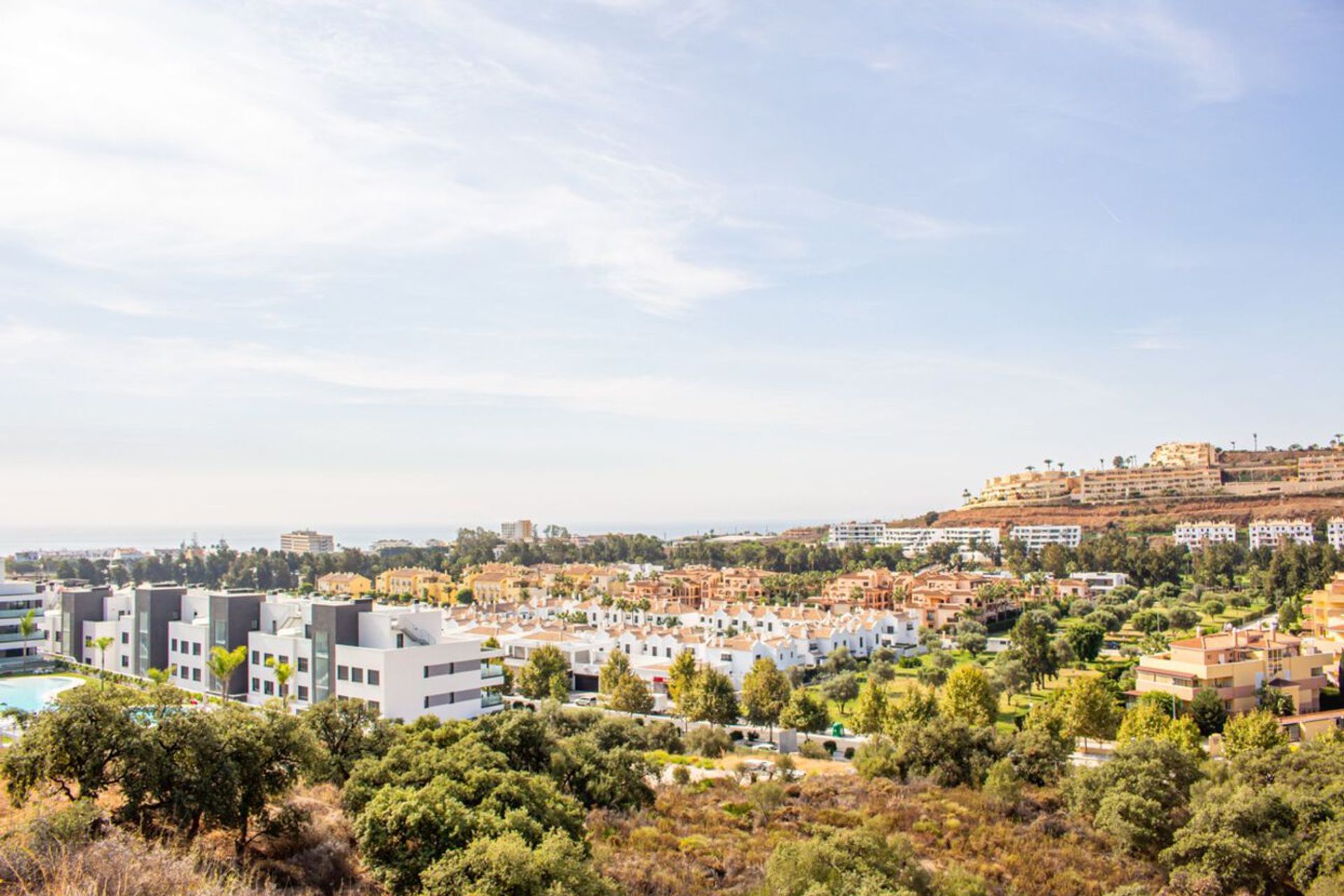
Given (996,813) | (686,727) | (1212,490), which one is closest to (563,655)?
(686,727)

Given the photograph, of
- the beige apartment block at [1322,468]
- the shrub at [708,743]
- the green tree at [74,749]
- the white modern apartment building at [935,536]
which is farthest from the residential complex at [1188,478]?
the green tree at [74,749]

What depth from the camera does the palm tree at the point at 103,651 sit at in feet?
128

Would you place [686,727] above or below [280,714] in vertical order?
below

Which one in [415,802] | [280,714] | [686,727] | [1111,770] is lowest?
[686,727]

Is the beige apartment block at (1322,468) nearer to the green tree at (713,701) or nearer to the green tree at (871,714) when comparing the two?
the green tree at (871,714)

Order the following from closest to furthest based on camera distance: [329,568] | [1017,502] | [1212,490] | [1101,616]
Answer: [1101,616]
[329,568]
[1212,490]
[1017,502]

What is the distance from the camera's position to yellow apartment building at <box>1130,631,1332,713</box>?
1288 inches


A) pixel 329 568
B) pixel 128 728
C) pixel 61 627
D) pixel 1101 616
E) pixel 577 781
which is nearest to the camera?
pixel 128 728

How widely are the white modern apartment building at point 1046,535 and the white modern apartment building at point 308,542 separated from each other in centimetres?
10630

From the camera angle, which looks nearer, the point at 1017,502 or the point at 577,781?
the point at 577,781

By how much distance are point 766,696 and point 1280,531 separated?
77593 millimetres

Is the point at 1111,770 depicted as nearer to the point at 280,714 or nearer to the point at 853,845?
the point at 853,845

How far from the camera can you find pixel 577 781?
19906 millimetres

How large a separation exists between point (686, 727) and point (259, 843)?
918 inches
